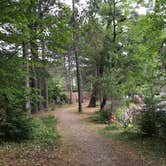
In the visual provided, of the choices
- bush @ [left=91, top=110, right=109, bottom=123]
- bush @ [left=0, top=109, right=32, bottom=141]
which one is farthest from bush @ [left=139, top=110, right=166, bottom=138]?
bush @ [left=91, top=110, right=109, bottom=123]

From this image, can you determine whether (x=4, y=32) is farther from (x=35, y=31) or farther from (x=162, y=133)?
(x=162, y=133)

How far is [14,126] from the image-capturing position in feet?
34.0

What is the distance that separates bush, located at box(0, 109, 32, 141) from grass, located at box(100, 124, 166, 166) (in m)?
3.67

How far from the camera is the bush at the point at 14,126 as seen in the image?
10.3 m

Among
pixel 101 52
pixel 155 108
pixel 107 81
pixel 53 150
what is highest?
pixel 101 52

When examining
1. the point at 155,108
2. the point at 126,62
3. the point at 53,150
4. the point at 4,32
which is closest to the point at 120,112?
the point at 126,62

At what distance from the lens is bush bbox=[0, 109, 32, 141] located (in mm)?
10344

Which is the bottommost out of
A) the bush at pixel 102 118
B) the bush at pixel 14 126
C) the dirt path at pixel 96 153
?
the dirt path at pixel 96 153

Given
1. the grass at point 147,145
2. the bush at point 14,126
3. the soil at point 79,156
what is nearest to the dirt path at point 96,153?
the soil at point 79,156

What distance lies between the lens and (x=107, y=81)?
16.5m

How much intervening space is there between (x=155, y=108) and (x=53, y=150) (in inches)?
169

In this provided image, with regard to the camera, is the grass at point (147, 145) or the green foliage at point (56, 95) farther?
the green foliage at point (56, 95)

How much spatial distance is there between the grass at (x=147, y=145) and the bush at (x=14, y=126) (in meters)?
3.67

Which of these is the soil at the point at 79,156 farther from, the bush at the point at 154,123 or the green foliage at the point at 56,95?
the green foliage at the point at 56,95
